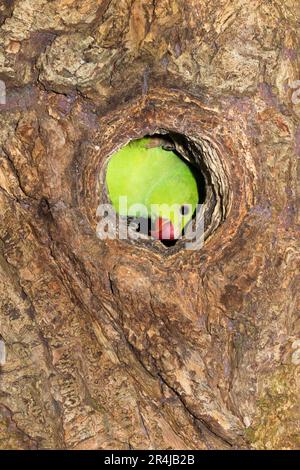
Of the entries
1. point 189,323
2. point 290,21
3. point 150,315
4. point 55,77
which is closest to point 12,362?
point 150,315

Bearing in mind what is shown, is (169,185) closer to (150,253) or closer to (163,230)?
(163,230)

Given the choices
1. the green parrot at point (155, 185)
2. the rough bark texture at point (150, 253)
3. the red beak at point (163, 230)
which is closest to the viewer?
the rough bark texture at point (150, 253)

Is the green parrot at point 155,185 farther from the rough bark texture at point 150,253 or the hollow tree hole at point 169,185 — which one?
the rough bark texture at point 150,253

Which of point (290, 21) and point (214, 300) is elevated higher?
point (290, 21)

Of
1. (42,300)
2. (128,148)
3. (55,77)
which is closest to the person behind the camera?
(55,77)

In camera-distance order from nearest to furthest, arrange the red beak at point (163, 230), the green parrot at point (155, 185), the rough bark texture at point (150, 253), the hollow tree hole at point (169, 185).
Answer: the rough bark texture at point (150, 253) → the hollow tree hole at point (169, 185) → the green parrot at point (155, 185) → the red beak at point (163, 230)

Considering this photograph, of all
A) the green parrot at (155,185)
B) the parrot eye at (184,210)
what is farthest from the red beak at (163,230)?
the parrot eye at (184,210)
